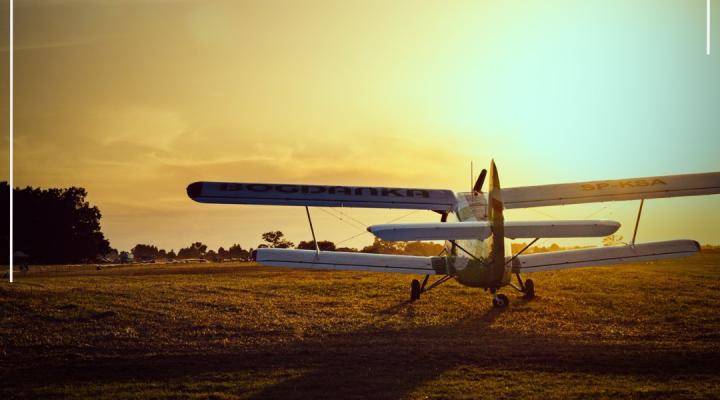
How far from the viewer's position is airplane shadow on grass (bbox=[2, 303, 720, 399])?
351 inches

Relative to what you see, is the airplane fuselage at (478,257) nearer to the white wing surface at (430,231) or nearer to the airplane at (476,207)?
the airplane at (476,207)

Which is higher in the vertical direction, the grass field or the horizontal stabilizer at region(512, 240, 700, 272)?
the horizontal stabilizer at region(512, 240, 700, 272)

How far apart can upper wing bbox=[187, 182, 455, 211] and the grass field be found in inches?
110

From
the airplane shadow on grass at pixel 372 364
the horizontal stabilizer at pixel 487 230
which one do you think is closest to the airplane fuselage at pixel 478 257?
the horizontal stabilizer at pixel 487 230

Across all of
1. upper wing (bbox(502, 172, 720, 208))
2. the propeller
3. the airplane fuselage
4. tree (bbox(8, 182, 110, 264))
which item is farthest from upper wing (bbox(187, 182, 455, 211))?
tree (bbox(8, 182, 110, 264))

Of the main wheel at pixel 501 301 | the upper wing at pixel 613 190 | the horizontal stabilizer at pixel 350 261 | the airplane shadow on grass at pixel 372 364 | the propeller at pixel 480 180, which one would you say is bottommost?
the airplane shadow on grass at pixel 372 364

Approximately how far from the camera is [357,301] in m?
18.0

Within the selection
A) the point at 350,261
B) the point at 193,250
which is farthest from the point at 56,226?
the point at 350,261

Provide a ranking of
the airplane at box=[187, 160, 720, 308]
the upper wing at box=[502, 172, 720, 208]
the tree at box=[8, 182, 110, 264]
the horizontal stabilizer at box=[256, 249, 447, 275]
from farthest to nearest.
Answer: the tree at box=[8, 182, 110, 264]
the horizontal stabilizer at box=[256, 249, 447, 275]
the upper wing at box=[502, 172, 720, 208]
the airplane at box=[187, 160, 720, 308]

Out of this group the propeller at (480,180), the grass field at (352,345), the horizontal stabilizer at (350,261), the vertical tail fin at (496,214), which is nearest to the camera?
the grass field at (352,345)

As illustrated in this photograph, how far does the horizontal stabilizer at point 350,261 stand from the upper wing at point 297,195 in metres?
1.95

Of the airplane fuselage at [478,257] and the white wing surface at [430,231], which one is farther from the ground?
the white wing surface at [430,231]

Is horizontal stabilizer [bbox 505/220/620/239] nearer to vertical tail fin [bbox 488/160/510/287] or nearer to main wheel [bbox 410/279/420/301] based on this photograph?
vertical tail fin [bbox 488/160/510/287]

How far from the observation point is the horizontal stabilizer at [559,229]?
34.6 ft
